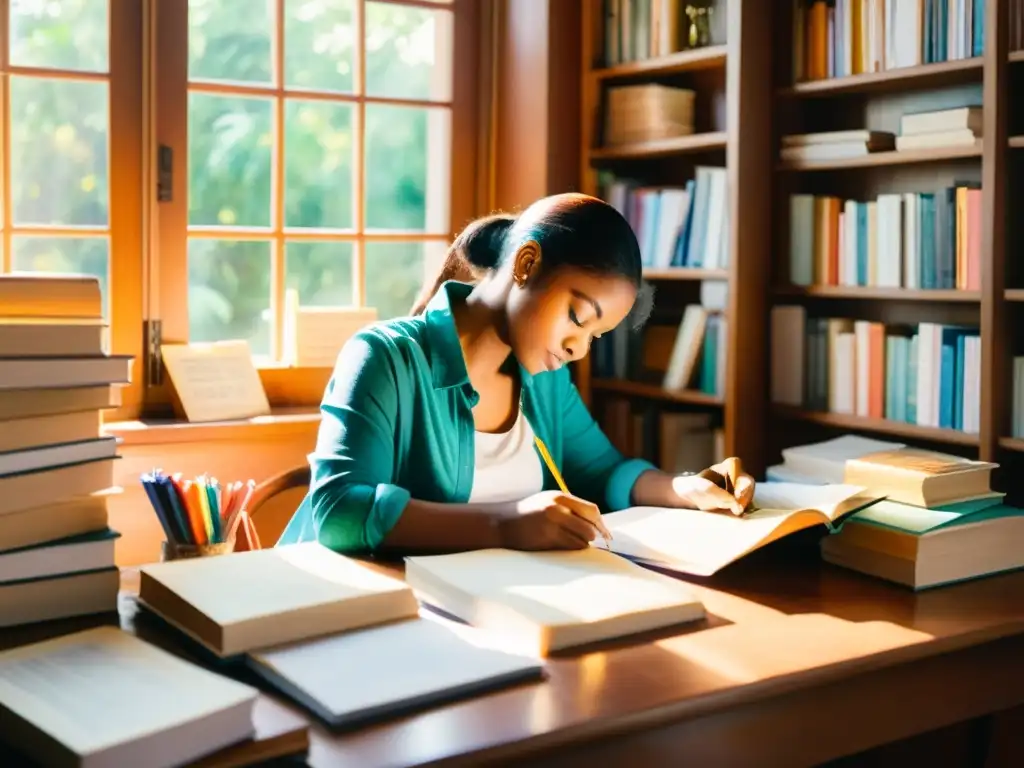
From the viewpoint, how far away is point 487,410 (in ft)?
6.91

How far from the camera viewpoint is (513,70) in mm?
3701

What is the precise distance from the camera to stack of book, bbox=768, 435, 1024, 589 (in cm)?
159

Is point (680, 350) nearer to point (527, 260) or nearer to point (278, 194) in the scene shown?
point (278, 194)

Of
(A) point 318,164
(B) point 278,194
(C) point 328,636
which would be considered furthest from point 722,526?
(A) point 318,164

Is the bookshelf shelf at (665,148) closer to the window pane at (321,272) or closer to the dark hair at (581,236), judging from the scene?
the window pane at (321,272)

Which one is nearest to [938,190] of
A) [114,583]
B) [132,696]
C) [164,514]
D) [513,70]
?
[513,70]

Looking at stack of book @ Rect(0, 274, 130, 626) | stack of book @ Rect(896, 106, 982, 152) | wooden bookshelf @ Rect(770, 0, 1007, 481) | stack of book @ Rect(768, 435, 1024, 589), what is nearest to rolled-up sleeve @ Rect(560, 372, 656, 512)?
stack of book @ Rect(768, 435, 1024, 589)

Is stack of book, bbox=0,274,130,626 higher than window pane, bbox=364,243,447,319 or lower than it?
lower

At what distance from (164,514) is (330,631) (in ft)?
1.93

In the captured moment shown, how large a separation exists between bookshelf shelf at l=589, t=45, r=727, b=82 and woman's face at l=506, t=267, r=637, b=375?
1.58 metres

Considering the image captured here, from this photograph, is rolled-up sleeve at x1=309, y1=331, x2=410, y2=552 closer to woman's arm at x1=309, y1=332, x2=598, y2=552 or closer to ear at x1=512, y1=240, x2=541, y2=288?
woman's arm at x1=309, y1=332, x2=598, y2=552

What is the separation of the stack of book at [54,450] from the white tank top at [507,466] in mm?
764

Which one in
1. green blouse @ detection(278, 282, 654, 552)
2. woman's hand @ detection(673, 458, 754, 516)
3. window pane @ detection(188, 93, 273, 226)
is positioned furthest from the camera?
window pane @ detection(188, 93, 273, 226)

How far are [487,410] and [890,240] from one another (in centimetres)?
129
